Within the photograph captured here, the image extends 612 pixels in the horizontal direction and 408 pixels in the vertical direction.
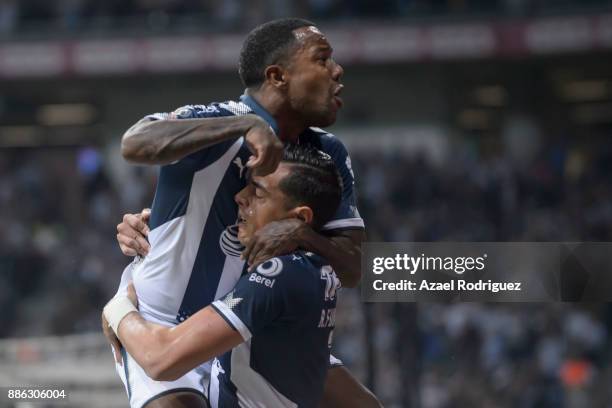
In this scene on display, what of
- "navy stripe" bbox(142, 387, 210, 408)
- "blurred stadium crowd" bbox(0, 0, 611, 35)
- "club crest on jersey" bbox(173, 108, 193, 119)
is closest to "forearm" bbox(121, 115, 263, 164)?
"club crest on jersey" bbox(173, 108, 193, 119)

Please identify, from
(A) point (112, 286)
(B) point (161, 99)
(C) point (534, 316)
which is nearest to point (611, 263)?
(C) point (534, 316)

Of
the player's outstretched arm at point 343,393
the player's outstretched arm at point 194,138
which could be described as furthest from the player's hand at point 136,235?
the player's outstretched arm at point 343,393

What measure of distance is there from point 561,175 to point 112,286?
5.07 meters

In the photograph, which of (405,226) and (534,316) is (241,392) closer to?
(534,316)

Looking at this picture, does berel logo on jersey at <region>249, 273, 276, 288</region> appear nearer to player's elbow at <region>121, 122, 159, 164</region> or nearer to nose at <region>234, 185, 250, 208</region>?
nose at <region>234, 185, 250, 208</region>

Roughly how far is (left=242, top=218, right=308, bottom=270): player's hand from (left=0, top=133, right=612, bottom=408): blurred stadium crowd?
121 inches

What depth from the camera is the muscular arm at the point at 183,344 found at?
91.3 inches

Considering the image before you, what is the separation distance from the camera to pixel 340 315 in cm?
740

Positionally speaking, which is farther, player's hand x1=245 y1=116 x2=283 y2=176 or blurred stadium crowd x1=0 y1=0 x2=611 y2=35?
blurred stadium crowd x1=0 y1=0 x2=611 y2=35

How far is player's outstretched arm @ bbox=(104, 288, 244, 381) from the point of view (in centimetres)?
232

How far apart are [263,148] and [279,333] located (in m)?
0.43

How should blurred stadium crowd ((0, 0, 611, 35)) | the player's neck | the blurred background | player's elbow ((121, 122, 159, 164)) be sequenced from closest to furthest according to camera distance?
player's elbow ((121, 122, 159, 164)), the player's neck, the blurred background, blurred stadium crowd ((0, 0, 611, 35))

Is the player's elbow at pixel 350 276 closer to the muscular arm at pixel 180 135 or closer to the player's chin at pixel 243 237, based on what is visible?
the player's chin at pixel 243 237

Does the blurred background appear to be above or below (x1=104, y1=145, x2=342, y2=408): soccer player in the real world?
above
